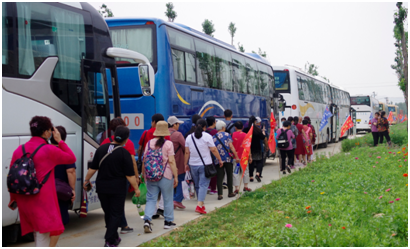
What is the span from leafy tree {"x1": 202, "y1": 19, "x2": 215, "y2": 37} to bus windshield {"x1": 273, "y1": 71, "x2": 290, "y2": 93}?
294 inches

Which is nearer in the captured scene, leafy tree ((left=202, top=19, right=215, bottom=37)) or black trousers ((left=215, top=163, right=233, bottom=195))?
black trousers ((left=215, top=163, right=233, bottom=195))

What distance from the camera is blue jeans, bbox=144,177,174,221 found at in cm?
648

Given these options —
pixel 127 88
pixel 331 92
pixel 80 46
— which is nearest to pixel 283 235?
pixel 80 46

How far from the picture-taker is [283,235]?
5242mm

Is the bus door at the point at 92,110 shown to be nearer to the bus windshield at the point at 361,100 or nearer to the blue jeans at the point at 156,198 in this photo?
the blue jeans at the point at 156,198

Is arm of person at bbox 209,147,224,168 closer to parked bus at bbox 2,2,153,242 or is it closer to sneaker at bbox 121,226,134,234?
parked bus at bbox 2,2,153,242

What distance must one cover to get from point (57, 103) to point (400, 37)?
2255 centimetres

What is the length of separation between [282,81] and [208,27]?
26.4 ft

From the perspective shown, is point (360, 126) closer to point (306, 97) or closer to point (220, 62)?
point (306, 97)

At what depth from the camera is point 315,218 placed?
20.3 ft

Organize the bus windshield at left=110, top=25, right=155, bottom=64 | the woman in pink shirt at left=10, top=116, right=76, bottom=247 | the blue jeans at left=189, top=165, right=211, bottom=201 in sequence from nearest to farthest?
the woman in pink shirt at left=10, top=116, right=76, bottom=247
the blue jeans at left=189, top=165, right=211, bottom=201
the bus windshield at left=110, top=25, right=155, bottom=64

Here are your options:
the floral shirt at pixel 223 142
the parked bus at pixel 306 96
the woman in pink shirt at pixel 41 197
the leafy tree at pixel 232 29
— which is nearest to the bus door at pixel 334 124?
the parked bus at pixel 306 96

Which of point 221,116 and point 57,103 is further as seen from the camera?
point 221,116

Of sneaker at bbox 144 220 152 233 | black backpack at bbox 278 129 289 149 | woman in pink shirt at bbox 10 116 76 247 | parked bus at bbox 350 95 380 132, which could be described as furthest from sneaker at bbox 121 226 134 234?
parked bus at bbox 350 95 380 132
